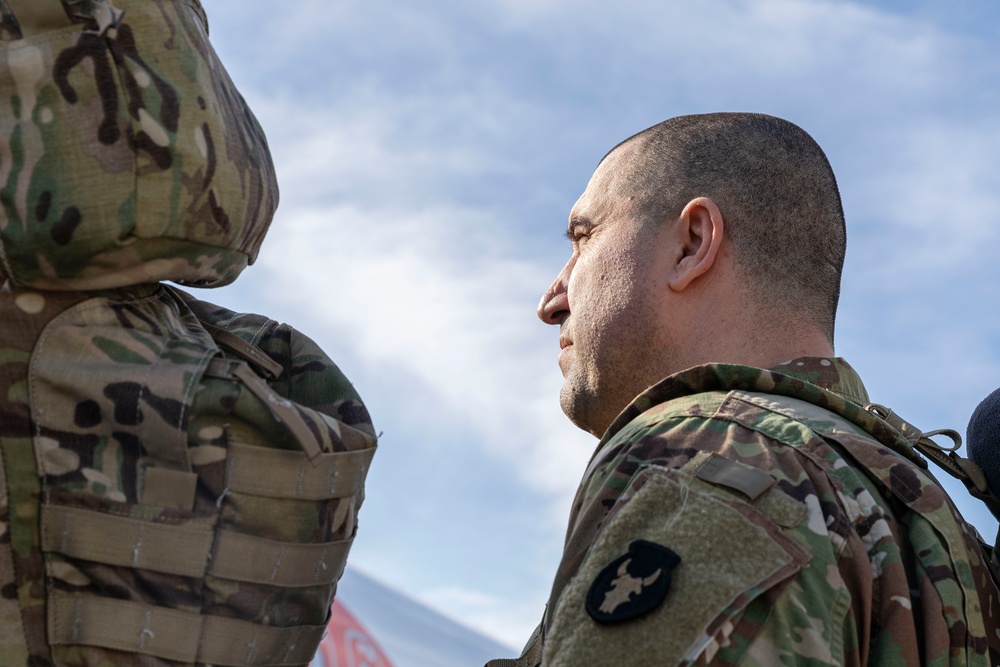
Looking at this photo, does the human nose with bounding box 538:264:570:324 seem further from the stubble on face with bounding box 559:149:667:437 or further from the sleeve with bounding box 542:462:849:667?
the sleeve with bounding box 542:462:849:667

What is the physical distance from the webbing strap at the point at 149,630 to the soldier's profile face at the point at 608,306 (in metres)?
2.21

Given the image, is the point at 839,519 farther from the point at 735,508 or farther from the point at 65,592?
the point at 65,592

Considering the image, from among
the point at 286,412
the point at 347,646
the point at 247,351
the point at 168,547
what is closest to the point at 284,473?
the point at 286,412

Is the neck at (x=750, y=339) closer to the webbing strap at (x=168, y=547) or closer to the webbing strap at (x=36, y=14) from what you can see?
the webbing strap at (x=168, y=547)

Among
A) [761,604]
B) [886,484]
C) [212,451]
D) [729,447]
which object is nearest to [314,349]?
[212,451]

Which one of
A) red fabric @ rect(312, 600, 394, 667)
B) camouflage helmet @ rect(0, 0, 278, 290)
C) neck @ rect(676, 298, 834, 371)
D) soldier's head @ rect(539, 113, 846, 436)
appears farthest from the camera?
red fabric @ rect(312, 600, 394, 667)

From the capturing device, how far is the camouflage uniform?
2609 mm

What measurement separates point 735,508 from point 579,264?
2.08 metres

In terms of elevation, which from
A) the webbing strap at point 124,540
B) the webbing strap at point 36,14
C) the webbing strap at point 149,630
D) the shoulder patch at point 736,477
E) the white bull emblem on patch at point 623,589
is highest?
the webbing strap at point 36,14

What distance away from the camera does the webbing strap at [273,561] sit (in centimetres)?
274

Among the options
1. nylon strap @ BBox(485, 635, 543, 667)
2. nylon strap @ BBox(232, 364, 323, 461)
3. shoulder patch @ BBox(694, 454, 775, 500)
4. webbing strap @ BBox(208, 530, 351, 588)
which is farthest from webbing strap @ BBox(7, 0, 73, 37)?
nylon strap @ BBox(485, 635, 543, 667)

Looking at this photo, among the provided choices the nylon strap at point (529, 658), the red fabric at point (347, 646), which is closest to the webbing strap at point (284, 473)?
the nylon strap at point (529, 658)

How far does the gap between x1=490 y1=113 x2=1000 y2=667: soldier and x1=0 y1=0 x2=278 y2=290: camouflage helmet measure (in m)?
1.36

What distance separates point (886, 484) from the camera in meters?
3.29
